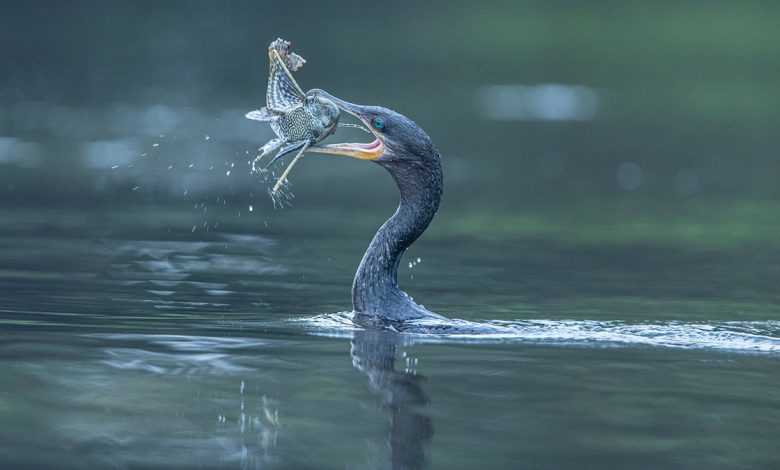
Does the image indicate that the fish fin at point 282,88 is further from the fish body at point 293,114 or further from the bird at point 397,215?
the bird at point 397,215

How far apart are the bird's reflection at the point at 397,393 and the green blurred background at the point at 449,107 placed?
596cm

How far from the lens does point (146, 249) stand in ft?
39.7

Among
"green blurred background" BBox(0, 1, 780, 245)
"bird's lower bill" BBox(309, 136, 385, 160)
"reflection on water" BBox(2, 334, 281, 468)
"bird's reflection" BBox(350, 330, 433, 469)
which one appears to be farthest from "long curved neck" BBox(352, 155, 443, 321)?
"green blurred background" BBox(0, 1, 780, 245)

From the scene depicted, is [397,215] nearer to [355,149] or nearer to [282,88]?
[355,149]

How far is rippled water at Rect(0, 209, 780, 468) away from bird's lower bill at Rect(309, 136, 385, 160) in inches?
42.3

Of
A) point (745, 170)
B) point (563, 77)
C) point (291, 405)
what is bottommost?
point (291, 405)

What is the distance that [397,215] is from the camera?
9.48 m

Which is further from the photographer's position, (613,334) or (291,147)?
(613,334)

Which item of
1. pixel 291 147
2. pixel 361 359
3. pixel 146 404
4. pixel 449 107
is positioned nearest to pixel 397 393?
pixel 361 359

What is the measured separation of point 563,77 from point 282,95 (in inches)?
1282

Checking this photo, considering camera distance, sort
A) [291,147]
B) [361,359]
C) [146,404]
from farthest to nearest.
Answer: [291,147] → [361,359] → [146,404]

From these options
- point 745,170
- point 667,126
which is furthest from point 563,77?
point 745,170

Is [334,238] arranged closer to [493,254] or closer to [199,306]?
[493,254]

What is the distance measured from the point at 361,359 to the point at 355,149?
5.70 feet
